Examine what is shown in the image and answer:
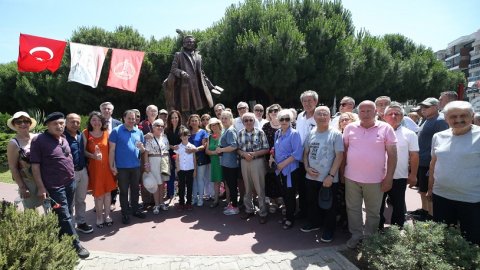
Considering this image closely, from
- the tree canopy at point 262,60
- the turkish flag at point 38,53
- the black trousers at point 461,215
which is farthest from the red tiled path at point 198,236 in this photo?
the tree canopy at point 262,60

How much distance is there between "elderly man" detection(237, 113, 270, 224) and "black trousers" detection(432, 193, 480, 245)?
248 cm

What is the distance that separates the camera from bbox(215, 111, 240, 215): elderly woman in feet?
17.2

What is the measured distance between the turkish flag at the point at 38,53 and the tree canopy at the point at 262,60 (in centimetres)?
780

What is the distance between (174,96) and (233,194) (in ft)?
9.55

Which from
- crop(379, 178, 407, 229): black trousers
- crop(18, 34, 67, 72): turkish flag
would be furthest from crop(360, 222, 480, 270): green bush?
crop(18, 34, 67, 72): turkish flag

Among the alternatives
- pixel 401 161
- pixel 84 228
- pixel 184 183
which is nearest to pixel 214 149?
pixel 184 183

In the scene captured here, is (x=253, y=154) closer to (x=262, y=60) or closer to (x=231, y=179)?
(x=231, y=179)

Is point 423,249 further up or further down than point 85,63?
further down

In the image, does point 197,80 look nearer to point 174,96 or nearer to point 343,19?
point 174,96

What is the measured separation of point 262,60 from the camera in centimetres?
1562

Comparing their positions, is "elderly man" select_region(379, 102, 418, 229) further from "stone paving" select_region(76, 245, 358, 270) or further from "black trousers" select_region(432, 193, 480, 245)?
"stone paving" select_region(76, 245, 358, 270)

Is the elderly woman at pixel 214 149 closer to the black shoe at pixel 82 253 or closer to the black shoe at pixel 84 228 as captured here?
the black shoe at pixel 84 228

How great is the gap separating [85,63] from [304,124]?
6.13 m

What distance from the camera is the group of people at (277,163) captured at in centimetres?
340
